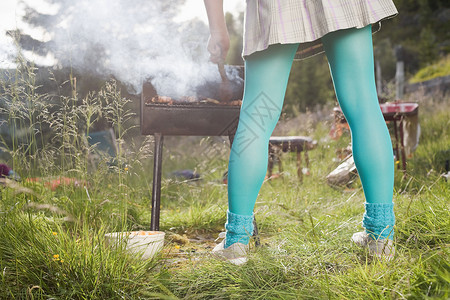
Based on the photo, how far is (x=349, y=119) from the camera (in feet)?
4.78

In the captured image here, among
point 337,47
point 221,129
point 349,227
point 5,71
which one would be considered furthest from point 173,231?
point 337,47

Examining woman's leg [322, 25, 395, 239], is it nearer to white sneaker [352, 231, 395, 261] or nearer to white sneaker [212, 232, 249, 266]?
white sneaker [352, 231, 395, 261]

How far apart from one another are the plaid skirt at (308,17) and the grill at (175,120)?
959 mm

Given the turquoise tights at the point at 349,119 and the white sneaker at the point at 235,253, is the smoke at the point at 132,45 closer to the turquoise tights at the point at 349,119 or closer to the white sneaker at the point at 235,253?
the turquoise tights at the point at 349,119

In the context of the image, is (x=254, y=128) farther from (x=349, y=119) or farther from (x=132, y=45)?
(x=132, y=45)

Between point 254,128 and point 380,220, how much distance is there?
542mm

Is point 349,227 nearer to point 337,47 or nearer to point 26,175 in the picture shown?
point 337,47

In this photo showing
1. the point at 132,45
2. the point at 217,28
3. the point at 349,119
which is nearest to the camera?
the point at 349,119

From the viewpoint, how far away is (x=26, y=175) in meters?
1.95

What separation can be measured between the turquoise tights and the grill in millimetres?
920

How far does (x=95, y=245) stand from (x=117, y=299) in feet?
0.74

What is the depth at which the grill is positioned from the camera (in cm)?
229

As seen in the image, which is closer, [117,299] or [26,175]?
[117,299]

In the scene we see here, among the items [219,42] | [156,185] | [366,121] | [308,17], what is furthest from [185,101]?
[366,121]
